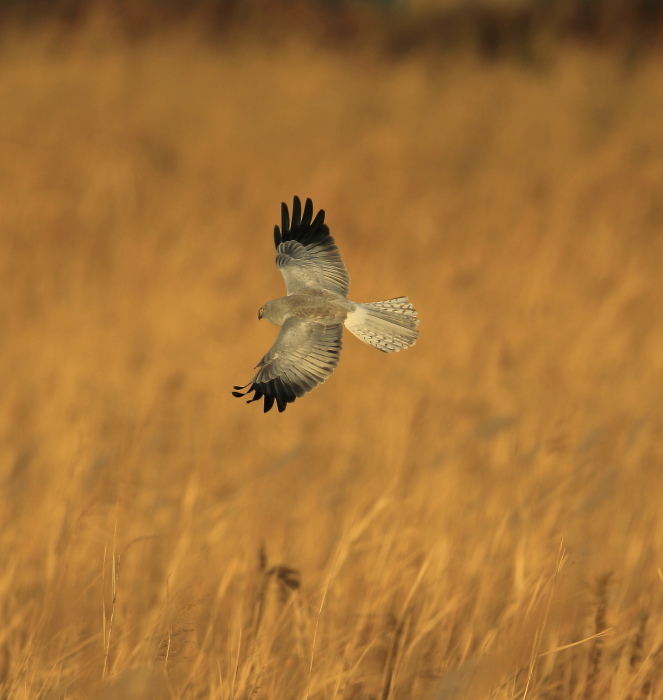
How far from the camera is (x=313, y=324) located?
144cm

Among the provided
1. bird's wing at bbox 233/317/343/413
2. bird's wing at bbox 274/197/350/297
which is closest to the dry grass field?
bird's wing at bbox 274/197/350/297

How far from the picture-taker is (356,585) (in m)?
3.37

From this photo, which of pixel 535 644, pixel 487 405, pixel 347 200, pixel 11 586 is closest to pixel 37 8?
pixel 347 200

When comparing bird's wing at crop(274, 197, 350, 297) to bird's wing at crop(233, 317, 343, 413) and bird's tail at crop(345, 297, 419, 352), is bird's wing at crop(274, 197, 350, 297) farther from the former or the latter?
bird's wing at crop(233, 317, 343, 413)

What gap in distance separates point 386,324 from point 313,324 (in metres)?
0.19

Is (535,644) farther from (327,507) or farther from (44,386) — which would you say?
(44,386)

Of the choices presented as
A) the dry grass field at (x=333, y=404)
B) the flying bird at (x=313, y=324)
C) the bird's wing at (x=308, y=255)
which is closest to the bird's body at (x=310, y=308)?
the flying bird at (x=313, y=324)

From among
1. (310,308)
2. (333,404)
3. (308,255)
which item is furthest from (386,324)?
(333,404)

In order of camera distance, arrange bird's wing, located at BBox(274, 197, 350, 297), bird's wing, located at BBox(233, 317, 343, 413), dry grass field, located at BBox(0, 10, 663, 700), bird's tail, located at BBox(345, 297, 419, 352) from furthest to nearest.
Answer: dry grass field, located at BBox(0, 10, 663, 700)
bird's wing, located at BBox(274, 197, 350, 297)
bird's tail, located at BBox(345, 297, 419, 352)
bird's wing, located at BBox(233, 317, 343, 413)

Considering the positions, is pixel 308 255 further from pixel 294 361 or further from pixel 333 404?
pixel 333 404

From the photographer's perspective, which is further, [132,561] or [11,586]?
[132,561]

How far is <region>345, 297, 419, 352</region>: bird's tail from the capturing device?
1.51 meters

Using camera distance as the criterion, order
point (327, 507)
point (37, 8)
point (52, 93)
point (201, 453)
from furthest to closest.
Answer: point (37, 8)
point (52, 93)
point (201, 453)
point (327, 507)

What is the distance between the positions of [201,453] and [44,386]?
905 millimetres
